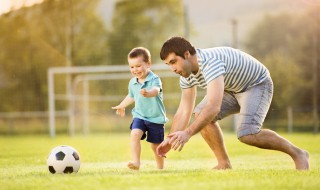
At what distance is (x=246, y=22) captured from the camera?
34.1 m

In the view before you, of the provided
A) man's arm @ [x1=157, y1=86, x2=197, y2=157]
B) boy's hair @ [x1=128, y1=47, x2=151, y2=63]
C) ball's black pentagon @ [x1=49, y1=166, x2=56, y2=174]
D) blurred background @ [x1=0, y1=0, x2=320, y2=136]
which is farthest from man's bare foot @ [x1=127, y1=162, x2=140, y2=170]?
blurred background @ [x1=0, y1=0, x2=320, y2=136]

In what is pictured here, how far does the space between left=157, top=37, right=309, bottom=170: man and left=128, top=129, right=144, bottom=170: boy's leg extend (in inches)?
16.0

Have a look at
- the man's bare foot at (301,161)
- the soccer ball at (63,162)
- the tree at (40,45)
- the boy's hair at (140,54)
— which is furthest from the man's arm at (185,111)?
the tree at (40,45)

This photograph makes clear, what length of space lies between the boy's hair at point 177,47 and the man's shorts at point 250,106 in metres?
0.84

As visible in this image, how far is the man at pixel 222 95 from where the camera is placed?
5859 mm

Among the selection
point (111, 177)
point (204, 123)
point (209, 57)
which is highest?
point (209, 57)

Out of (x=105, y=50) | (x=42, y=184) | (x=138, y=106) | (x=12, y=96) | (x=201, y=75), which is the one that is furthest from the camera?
(x=12, y=96)

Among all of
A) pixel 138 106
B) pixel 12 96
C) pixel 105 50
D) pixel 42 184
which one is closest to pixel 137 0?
pixel 105 50

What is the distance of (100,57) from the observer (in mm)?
27562

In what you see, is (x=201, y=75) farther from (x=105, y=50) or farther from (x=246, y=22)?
(x=246, y=22)

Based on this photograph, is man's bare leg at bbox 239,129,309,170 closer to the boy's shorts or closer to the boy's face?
the boy's shorts

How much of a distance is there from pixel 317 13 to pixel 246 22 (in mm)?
4517

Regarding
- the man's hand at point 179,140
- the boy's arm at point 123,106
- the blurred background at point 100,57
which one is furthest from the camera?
the blurred background at point 100,57

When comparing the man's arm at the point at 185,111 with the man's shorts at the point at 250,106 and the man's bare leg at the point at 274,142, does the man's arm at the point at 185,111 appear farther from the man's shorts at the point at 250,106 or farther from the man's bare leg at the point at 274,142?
the man's bare leg at the point at 274,142
